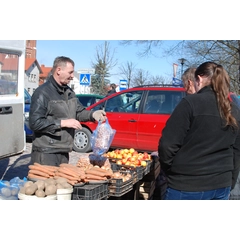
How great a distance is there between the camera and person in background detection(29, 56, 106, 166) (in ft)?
11.6

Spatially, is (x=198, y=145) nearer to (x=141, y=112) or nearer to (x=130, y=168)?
(x=130, y=168)

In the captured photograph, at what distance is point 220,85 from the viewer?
2.60m

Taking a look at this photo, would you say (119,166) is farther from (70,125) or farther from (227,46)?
(227,46)

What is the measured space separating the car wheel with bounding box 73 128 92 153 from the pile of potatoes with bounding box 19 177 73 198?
7447 millimetres

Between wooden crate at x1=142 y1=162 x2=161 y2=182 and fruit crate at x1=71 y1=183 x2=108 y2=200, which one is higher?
fruit crate at x1=71 y1=183 x2=108 y2=200

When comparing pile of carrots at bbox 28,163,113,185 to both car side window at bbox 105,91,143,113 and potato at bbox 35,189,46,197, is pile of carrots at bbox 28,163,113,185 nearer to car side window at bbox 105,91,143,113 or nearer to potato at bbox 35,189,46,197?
potato at bbox 35,189,46,197

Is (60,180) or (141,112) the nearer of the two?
(60,180)

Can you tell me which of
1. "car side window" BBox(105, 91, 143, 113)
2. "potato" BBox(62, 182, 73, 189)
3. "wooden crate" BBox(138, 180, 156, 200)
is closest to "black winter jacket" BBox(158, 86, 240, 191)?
"potato" BBox(62, 182, 73, 189)

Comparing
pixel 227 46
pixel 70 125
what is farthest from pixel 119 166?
pixel 227 46

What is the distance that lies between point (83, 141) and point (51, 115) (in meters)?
6.85

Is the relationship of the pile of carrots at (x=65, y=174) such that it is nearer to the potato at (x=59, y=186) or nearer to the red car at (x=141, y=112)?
the potato at (x=59, y=186)

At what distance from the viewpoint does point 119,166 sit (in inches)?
178

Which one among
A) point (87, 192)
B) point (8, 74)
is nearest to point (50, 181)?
point (87, 192)

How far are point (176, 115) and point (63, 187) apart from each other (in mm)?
1116
